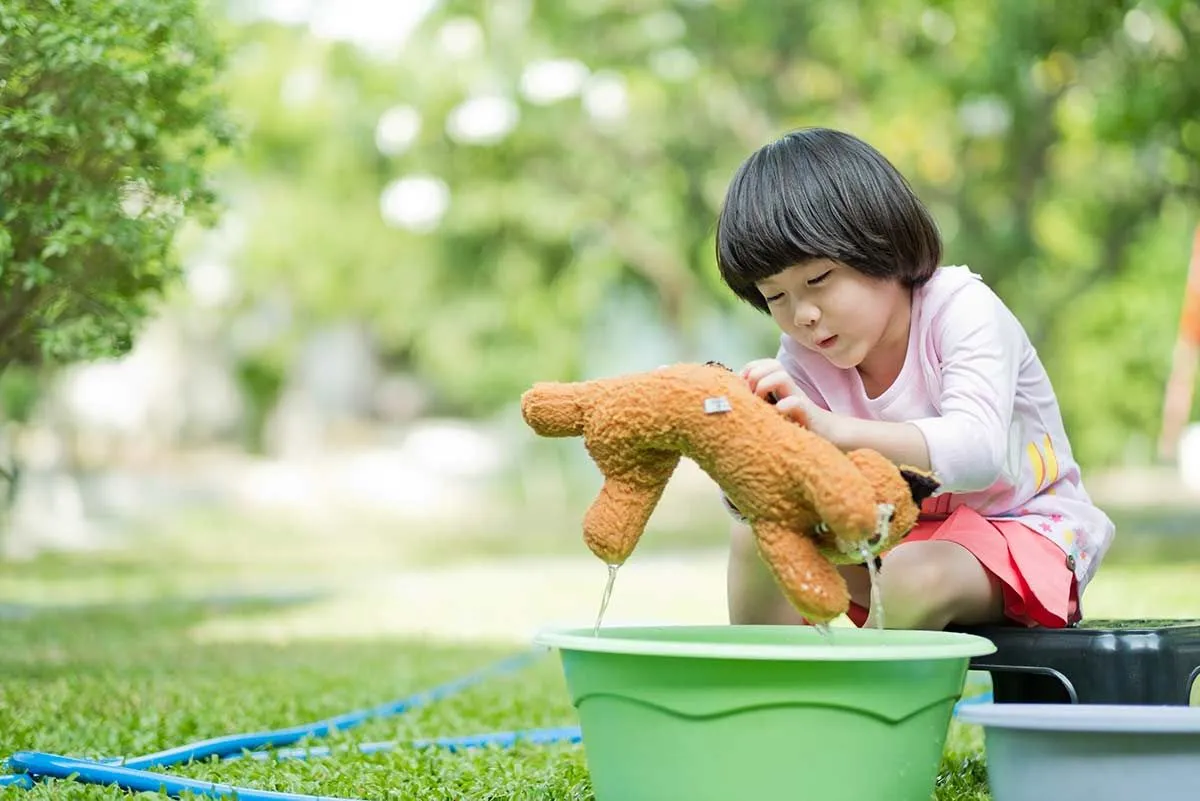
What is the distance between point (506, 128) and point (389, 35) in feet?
3.89

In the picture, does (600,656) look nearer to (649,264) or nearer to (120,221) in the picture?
(120,221)

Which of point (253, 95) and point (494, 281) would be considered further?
point (494, 281)

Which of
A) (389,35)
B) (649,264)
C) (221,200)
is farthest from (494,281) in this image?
(221,200)

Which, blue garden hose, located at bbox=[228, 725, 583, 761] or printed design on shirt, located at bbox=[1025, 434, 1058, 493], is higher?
printed design on shirt, located at bbox=[1025, 434, 1058, 493]

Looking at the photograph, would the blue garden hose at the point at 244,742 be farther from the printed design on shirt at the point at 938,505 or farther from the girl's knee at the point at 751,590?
the printed design on shirt at the point at 938,505

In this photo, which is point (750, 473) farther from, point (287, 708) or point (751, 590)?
point (287, 708)

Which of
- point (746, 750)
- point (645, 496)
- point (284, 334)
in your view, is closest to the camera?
point (746, 750)

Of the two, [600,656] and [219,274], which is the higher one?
[219,274]

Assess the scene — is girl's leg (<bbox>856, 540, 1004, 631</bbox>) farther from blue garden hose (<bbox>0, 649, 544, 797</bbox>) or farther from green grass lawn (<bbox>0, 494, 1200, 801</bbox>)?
blue garden hose (<bbox>0, 649, 544, 797</bbox>)

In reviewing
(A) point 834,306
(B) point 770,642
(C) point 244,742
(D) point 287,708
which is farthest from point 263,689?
(A) point 834,306

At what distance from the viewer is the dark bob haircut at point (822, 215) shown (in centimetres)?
201

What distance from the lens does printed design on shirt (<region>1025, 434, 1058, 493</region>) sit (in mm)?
2215

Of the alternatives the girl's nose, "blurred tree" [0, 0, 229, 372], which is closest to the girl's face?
the girl's nose

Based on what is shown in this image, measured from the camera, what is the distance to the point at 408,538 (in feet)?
34.0
